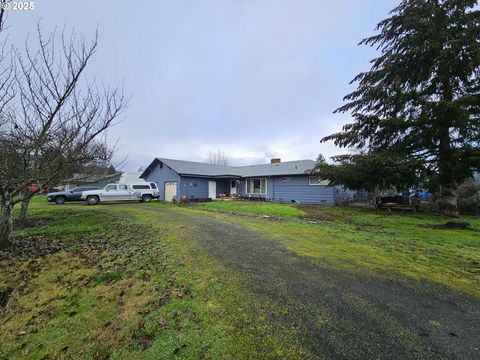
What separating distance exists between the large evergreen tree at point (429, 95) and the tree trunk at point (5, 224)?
51.2ft

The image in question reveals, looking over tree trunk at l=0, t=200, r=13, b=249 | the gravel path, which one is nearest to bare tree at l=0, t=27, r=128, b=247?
tree trunk at l=0, t=200, r=13, b=249

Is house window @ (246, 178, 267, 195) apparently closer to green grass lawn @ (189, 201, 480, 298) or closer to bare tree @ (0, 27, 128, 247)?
green grass lawn @ (189, 201, 480, 298)

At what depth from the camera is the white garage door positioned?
76.4 feet

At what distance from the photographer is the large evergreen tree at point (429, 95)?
12312 millimetres

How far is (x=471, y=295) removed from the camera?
12.1ft

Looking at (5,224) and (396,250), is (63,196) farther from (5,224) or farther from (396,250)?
(396,250)

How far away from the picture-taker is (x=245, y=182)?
82.5 feet

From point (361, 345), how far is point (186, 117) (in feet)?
63.9

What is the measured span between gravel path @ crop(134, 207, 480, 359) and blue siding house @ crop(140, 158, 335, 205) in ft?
53.4

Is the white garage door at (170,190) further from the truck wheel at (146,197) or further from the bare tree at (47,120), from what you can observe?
the bare tree at (47,120)

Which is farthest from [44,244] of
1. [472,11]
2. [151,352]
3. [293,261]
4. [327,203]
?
[472,11]

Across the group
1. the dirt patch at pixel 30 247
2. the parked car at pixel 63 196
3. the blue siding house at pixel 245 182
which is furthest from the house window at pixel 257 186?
the dirt patch at pixel 30 247

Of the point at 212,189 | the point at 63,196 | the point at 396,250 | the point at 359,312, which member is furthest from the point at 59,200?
the point at 359,312

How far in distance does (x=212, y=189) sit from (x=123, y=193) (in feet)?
27.2
